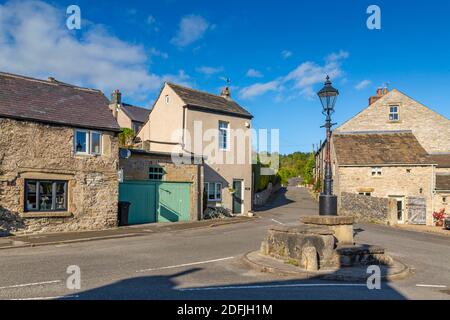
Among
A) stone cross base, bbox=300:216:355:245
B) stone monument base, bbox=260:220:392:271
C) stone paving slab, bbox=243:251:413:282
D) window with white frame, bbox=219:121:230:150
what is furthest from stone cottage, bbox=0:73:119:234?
stone cross base, bbox=300:216:355:245

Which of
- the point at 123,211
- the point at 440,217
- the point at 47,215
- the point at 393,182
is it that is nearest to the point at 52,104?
the point at 47,215

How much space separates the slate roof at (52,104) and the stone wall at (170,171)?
88.3 inches

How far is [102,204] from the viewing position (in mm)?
17656

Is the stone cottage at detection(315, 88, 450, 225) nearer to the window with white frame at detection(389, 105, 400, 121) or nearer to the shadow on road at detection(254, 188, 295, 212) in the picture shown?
the window with white frame at detection(389, 105, 400, 121)

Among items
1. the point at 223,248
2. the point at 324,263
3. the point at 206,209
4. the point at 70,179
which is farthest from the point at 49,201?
the point at 324,263

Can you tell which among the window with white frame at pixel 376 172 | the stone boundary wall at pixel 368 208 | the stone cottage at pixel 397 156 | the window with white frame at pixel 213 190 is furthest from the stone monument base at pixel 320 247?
the window with white frame at pixel 376 172

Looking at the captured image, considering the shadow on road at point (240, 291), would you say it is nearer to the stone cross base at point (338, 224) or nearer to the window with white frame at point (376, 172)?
the stone cross base at point (338, 224)

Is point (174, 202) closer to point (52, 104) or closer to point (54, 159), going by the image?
point (54, 159)

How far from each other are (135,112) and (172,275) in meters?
37.4

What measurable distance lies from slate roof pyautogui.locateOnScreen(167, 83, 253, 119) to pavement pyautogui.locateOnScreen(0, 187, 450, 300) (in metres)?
12.5

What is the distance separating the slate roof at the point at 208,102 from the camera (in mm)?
24844

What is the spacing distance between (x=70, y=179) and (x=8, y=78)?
5108 millimetres
